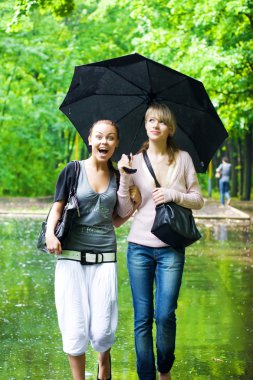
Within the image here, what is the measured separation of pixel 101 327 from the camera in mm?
6609

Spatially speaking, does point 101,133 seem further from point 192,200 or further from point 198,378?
point 198,378

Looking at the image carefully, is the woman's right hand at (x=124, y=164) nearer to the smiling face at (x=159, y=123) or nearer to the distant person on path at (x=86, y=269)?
the distant person on path at (x=86, y=269)

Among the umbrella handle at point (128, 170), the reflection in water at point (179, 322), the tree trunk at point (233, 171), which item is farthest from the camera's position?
the tree trunk at point (233, 171)

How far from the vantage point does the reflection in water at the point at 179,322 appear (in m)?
8.03

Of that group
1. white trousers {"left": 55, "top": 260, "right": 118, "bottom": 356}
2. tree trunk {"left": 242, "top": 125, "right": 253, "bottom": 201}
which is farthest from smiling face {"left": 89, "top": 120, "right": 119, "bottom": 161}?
tree trunk {"left": 242, "top": 125, "right": 253, "bottom": 201}

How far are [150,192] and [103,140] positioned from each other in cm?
48

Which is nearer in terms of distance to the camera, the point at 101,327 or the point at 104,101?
the point at 101,327

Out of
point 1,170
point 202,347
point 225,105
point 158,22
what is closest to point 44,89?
point 1,170

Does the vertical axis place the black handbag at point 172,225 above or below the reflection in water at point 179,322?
above

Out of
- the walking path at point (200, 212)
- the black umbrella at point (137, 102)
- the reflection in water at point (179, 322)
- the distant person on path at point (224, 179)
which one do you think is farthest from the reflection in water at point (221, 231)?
the black umbrella at point (137, 102)

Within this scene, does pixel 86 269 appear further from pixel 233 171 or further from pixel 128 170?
pixel 233 171

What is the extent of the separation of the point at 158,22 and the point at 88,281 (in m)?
31.6

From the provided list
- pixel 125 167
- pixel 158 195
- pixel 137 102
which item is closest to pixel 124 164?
pixel 125 167

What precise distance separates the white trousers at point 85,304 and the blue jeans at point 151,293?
27cm
